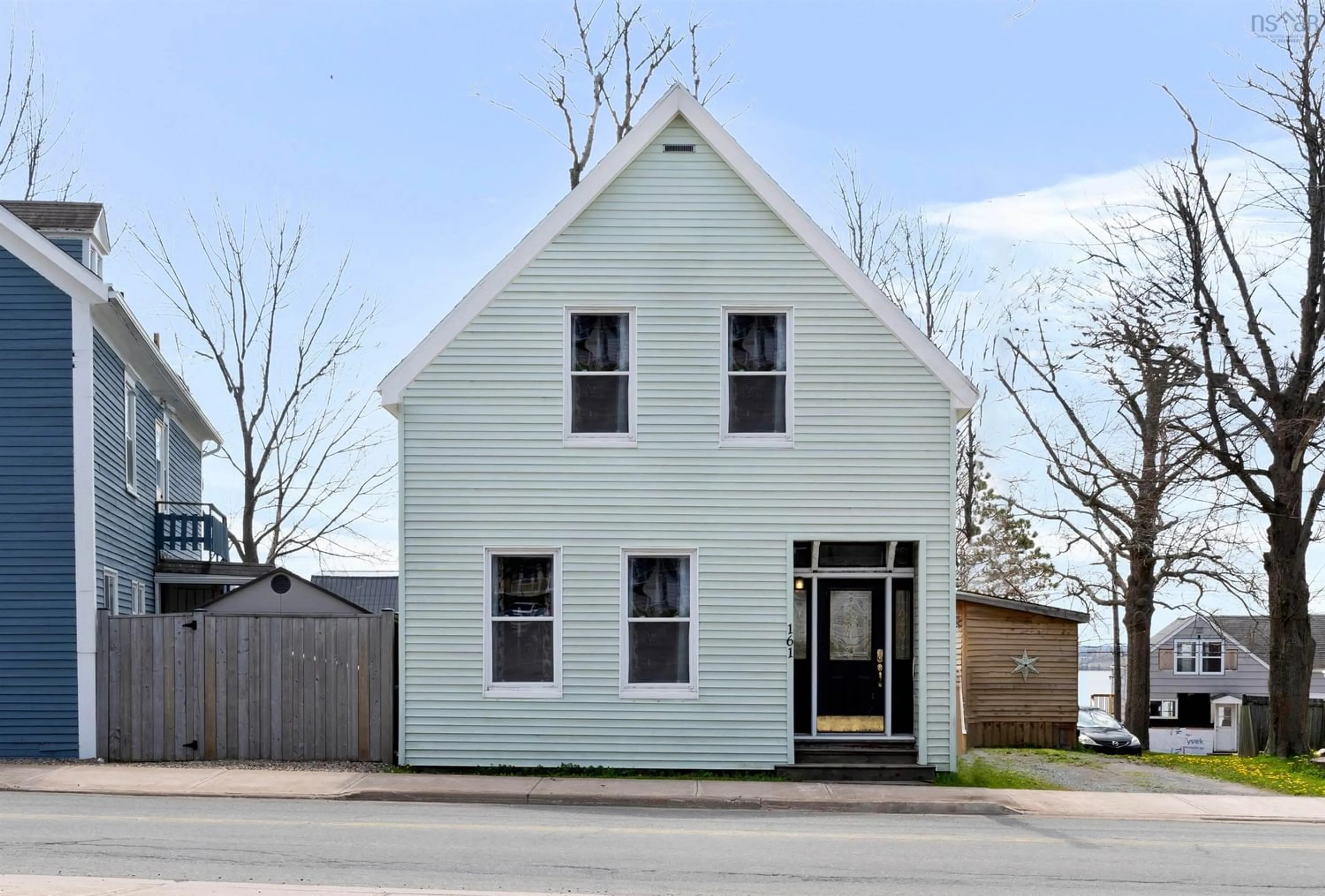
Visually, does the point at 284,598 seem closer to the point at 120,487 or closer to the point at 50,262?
the point at 120,487

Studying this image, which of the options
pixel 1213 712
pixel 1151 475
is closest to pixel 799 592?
pixel 1151 475

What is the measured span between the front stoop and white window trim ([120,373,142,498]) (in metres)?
11.1

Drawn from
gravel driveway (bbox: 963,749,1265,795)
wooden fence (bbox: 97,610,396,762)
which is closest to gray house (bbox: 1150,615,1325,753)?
gravel driveway (bbox: 963,749,1265,795)

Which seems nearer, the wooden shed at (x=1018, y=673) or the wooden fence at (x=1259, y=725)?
the wooden shed at (x=1018, y=673)

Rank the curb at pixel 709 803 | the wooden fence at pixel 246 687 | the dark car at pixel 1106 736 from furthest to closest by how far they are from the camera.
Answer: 1. the dark car at pixel 1106 736
2. the wooden fence at pixel 246 687
3. the curb at pixel 709 803

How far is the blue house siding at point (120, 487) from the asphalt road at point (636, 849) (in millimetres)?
5258

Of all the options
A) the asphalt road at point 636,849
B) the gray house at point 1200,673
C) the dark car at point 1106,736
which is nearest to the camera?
the asphalt road at point 636,849

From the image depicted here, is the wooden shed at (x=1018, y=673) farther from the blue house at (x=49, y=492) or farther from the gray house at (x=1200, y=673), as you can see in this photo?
the gray house at (x=1200, y=673)

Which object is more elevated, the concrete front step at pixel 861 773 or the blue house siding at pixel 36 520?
the blue house siding at pixel 36 520

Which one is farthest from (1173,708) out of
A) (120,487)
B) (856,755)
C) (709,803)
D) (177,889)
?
(177,889)

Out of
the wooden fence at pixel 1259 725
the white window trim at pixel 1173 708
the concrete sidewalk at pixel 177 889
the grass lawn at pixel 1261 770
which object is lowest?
the white window trim at pixel 1173 708

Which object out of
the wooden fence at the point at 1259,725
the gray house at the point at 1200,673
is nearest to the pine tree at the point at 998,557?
the wooden fence at the point at 1259,725

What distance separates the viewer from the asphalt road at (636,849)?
35.6 feet

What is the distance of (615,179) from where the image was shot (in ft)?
60.0
